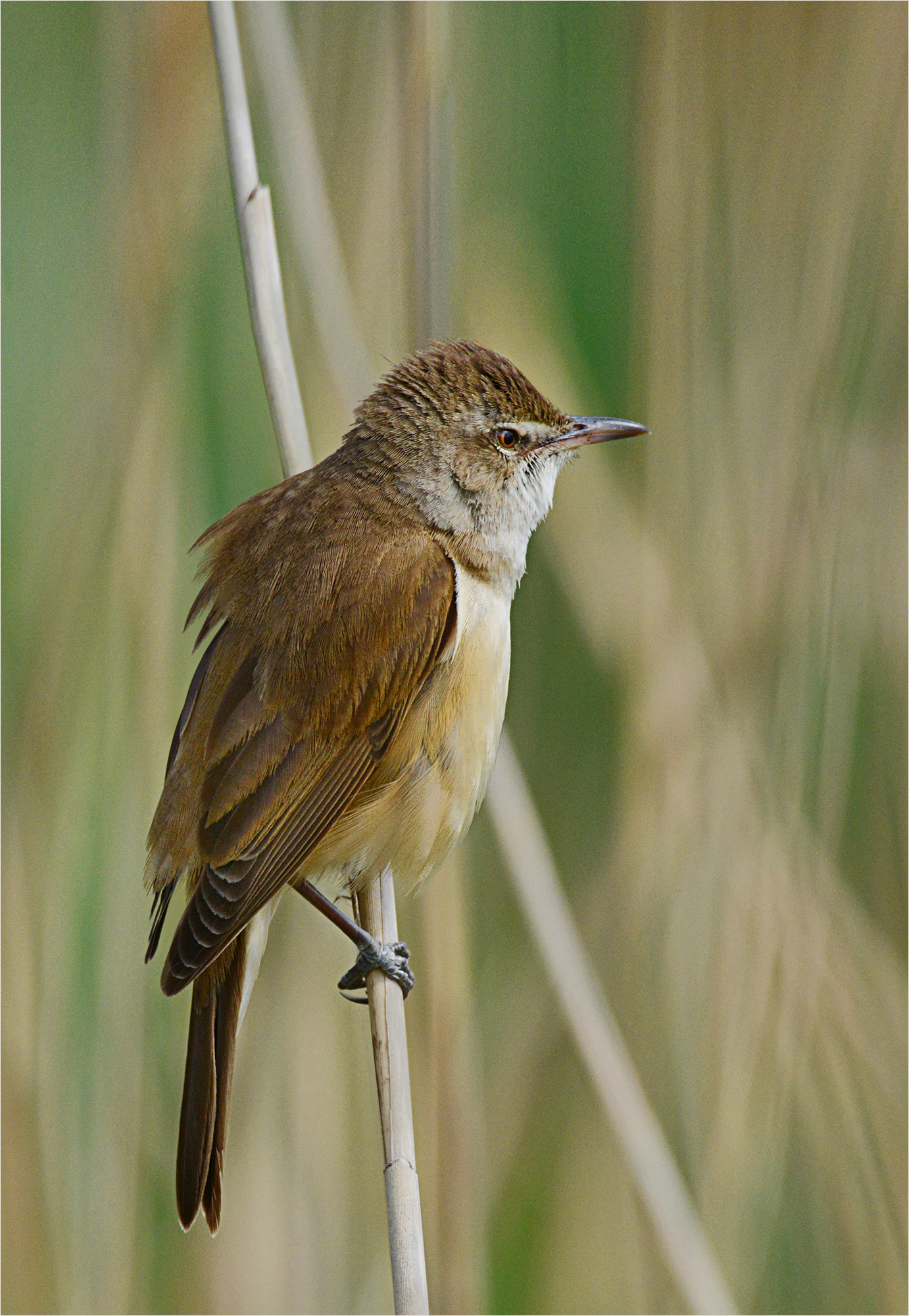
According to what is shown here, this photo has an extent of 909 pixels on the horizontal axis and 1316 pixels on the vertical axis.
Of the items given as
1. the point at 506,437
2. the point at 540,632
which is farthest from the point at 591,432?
the point at 540,632

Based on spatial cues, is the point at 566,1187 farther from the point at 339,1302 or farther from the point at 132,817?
the point at 132,817

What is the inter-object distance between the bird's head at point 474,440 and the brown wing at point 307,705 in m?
0.16

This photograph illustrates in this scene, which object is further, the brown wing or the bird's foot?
the bird's foot

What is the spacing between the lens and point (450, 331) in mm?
2588

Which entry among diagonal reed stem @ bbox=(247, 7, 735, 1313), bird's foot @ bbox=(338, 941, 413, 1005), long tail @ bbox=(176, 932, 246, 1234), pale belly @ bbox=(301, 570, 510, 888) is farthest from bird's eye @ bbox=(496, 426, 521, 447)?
long tail @ bbox=(176, 932, 246, 1234)

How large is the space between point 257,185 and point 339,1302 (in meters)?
2.20

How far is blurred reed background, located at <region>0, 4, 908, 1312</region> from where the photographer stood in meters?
2.48

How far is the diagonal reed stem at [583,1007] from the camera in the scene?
2.27 metres

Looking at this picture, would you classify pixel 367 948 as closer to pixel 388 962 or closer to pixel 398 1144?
pixel 388 962

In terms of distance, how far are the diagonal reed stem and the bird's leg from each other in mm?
256

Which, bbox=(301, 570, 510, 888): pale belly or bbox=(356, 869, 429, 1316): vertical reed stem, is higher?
bbox=(301, 570, 510, 888): pale belly

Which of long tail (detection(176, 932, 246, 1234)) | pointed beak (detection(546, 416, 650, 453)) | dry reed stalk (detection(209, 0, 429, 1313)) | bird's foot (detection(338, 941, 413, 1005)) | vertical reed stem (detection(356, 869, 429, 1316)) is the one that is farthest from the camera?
pointed beak (detection(546, 416, 650, 453))

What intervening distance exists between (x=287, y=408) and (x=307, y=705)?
1.91 ft

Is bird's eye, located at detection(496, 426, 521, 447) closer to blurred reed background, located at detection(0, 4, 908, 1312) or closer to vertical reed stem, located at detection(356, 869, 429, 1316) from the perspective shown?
blurred reed background, located at detection(0, 4, 908, 1312)
